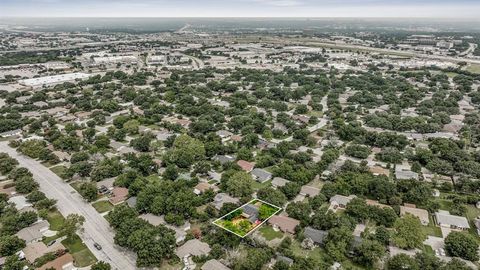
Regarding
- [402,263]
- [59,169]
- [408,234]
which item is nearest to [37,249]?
[59,169]

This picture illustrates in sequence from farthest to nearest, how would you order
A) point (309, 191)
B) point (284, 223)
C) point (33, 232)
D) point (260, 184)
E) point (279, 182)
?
1. point (260, 184)
2. point (279, 182)
3. point (309, 191)
4. point (284, 223)
5. point (33, 232)

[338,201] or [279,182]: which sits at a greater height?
[279,182]

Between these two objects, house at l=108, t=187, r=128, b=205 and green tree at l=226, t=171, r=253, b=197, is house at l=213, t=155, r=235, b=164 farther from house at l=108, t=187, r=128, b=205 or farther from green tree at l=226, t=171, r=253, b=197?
house at l=108, t=187, r=128, b=205

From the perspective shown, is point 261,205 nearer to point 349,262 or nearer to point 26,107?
point 349,262

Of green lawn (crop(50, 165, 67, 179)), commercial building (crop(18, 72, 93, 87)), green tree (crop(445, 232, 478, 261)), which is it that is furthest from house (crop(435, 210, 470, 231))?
commercial building (crop(18, 72, 93, 87))

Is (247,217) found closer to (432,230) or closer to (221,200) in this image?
(221,200)

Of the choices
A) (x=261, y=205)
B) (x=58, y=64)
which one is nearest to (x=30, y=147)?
(x=261, y=205)
